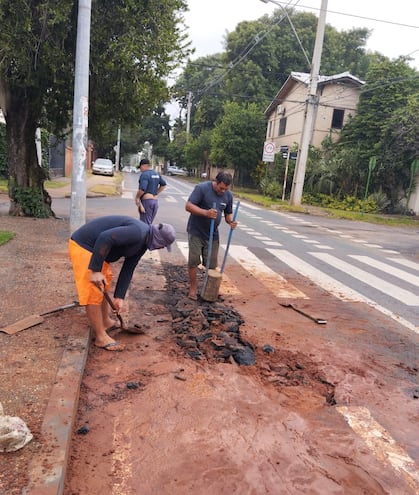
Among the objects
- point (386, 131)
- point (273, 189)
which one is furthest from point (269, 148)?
point (386, 131)

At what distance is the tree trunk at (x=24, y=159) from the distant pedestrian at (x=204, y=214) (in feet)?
20.2

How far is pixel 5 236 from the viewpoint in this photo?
26.6 ft

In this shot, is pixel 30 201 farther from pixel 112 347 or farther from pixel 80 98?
pixel 112 347

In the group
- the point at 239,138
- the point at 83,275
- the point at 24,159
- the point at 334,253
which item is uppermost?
the point at 239,138

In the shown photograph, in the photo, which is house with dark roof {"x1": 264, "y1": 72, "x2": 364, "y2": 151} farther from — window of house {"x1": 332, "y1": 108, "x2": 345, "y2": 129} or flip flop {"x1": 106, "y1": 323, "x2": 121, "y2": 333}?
flip flop {"x1": 106, "y1": 323, "x2": 121, "y2": 333}

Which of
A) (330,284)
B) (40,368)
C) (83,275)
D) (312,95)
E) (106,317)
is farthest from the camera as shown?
(312,95)

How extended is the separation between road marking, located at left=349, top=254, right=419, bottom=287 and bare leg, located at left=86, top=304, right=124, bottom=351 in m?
5.81

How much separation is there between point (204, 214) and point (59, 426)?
3.46 meters

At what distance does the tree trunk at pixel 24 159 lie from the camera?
32.9ft

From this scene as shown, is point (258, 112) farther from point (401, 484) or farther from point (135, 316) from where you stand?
point (401, 484)

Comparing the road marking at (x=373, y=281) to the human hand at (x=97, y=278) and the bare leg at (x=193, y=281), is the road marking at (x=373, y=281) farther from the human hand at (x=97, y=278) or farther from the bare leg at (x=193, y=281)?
the human hand at (x=97, y=278)

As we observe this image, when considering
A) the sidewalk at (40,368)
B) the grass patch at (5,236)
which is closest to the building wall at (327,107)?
the grass patch at (5,236)

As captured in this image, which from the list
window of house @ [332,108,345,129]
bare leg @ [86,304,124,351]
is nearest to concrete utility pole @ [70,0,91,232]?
bare leg @ [86,304,124,351]

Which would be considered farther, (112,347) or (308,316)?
(308,316)
